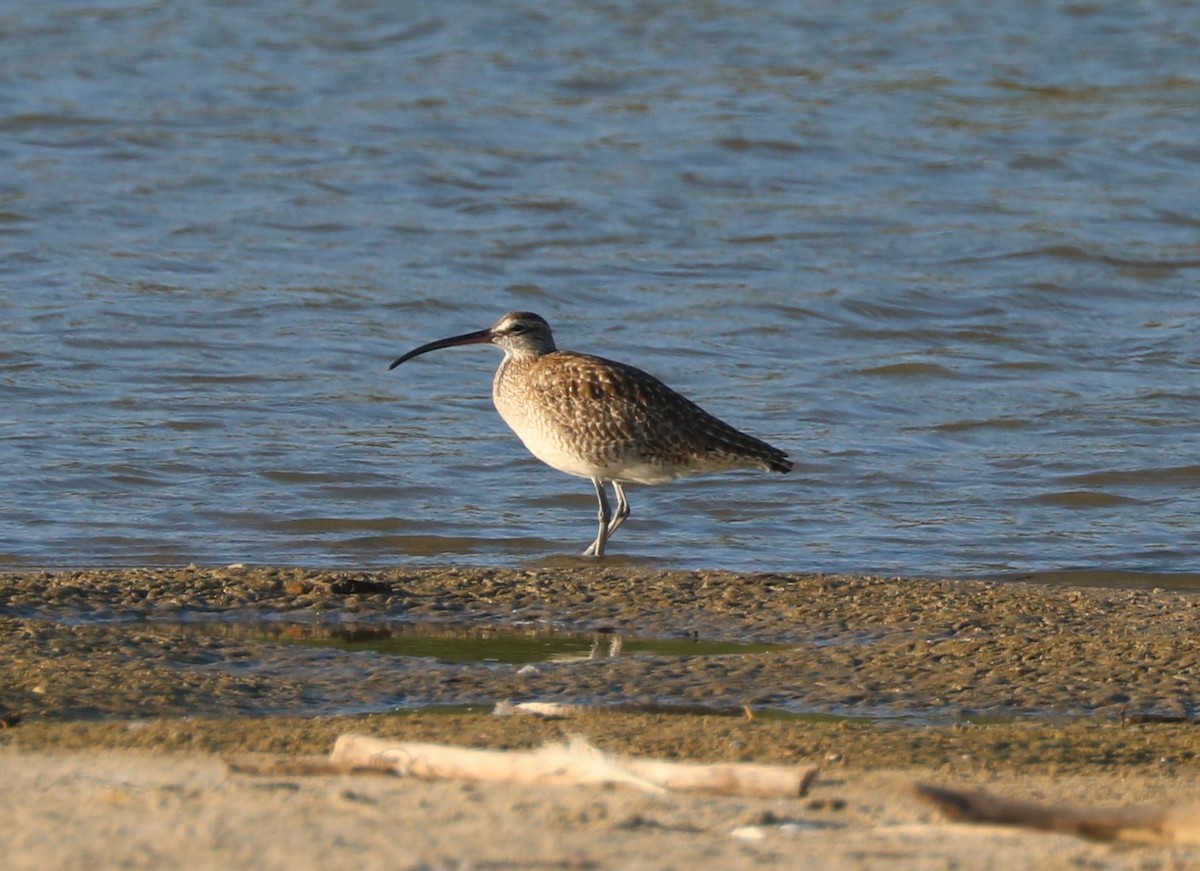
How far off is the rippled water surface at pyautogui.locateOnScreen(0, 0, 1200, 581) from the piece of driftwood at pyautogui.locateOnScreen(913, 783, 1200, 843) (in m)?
4.52

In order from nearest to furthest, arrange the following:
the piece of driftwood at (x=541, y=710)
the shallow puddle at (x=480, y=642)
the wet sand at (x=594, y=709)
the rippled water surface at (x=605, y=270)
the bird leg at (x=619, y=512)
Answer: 1. the wet sand at (x=594, y=709)
2. the piece of driftwood at (x=541, y=710)
3. the shallow puddle at (x=480, y=642)
4. the bird leg at (x=619, y=512)
5. the rippled water surface at (x=605, y=270)

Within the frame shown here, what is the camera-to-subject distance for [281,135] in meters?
17.9

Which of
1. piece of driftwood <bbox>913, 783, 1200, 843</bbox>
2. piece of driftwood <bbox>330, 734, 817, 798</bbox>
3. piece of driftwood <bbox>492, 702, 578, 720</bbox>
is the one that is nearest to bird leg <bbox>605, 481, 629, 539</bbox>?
piece of driftwood <bbox>492, 702, 578, 720</bbox>

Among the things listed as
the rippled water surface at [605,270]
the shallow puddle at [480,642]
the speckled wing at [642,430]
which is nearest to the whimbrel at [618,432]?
the speckled wing at [642,430]

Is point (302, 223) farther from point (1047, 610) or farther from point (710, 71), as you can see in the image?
point (1047, 610)

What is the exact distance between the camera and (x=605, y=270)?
1473 centimetres

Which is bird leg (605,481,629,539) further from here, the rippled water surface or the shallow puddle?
the shallow puddle

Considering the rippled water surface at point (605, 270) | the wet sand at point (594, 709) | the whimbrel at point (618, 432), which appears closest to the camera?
the wet sand at point (594, 709)

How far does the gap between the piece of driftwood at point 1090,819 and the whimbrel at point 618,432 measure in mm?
4685

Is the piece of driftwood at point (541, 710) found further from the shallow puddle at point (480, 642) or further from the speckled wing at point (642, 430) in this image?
the speckled wing at point (642, 430)

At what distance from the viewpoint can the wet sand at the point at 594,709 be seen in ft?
13.8

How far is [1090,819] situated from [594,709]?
6.53ft

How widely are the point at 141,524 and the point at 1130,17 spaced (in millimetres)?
16752

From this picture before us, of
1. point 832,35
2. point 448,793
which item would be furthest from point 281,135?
point 448,793
